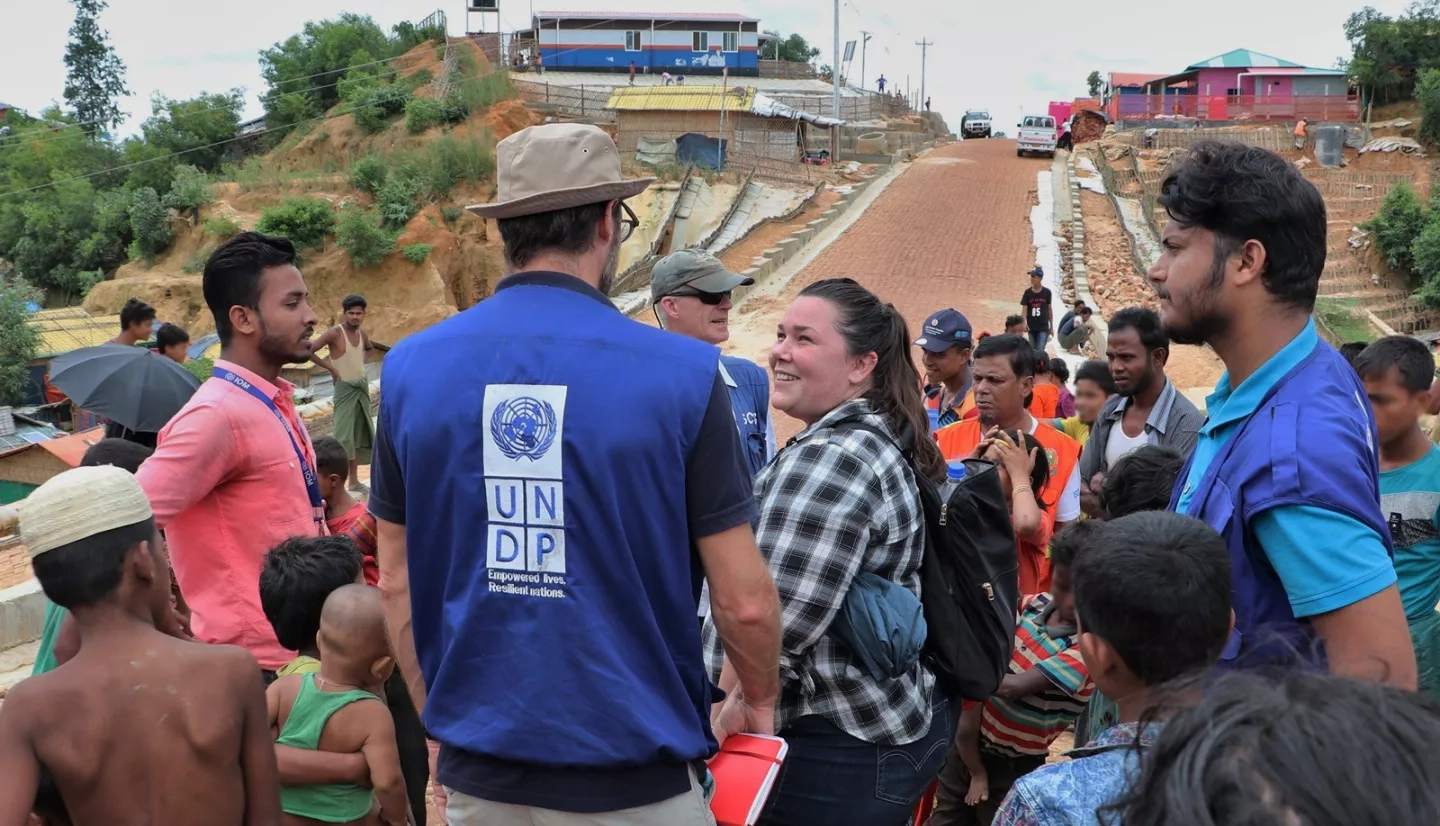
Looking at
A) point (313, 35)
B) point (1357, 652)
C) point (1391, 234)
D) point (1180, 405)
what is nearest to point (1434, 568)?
point (1180, 405)

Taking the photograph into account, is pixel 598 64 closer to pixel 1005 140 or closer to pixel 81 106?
pixel 1005 140

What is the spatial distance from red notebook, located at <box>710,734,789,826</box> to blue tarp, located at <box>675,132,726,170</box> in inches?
1578

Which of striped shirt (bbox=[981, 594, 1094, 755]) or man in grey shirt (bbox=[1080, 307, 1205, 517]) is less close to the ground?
man in grey shirt (bbox=[1080, 307, 1205, 517])

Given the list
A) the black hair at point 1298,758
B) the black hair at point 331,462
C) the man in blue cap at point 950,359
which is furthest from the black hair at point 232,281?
the man in blue cap at point 950,359

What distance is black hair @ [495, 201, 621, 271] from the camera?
2191mm

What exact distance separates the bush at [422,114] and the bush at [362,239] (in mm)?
10070

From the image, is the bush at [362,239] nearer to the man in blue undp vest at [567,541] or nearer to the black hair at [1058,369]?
the black hair at [1058,369]

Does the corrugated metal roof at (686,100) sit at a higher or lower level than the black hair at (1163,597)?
higher

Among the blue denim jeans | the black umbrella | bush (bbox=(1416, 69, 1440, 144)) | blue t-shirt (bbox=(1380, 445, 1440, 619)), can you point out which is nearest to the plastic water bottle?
the blue denim jeans

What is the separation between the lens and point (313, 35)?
60344 millimetres

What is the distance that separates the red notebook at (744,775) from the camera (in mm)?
2277

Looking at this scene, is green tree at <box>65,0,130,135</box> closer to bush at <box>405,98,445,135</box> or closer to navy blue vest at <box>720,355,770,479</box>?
bush at <box>405,98,445,135</box>

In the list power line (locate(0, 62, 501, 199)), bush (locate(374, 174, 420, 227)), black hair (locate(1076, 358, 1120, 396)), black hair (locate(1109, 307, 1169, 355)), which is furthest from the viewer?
power line (locate(0, 62, 501, 199))

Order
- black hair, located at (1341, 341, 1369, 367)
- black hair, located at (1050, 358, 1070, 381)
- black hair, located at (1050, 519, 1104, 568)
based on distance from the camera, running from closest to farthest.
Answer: black hair, located at (1050, 519, 1104, 568) < black hair, located at (1341, 341, 1369, 367) < black hair, located at (1050, 358, 1070, 381)
